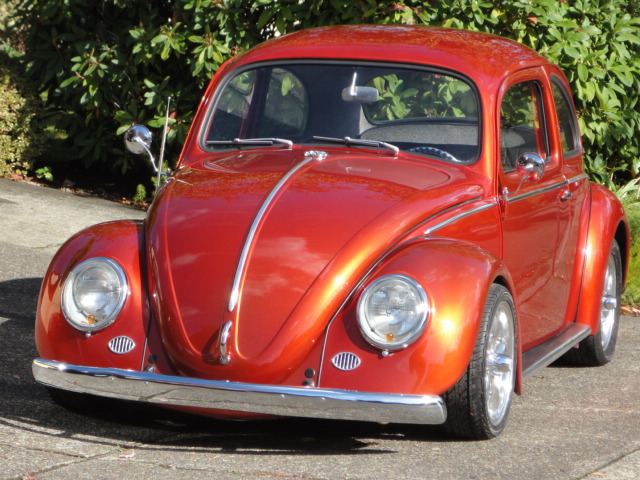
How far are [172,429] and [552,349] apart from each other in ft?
6.12

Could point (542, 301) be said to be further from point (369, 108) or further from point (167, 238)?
point (167, 238)

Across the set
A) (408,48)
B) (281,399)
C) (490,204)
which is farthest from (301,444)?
(408,48)

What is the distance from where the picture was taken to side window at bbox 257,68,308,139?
5414mm

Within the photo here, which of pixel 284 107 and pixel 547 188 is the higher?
pixel 284 107

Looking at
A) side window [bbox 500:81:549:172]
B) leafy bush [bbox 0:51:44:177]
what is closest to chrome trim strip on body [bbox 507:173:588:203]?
side window [bbox 500:81:549:172]

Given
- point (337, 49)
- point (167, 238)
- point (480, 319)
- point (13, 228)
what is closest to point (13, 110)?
point (13, 228)

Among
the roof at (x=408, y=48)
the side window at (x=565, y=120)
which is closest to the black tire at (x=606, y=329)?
the side window at (x=565, y=120)

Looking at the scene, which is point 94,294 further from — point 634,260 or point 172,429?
point 634,260

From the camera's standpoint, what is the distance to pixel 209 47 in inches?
354

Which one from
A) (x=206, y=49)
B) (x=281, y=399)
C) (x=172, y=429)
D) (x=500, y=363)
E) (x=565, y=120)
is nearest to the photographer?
(x=281, y=399)

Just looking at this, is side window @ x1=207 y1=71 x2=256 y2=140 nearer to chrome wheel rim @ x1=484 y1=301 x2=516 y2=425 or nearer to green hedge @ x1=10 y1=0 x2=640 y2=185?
chrome wheel rim @ x1=484 y1=301 x2=516 y2=425

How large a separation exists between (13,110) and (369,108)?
232 inches

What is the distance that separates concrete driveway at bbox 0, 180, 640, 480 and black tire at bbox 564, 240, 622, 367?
47 centimetres

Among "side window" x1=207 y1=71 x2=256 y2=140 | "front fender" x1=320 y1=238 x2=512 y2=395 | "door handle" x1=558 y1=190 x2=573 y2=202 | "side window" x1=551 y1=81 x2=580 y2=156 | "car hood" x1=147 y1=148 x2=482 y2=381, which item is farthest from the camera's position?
"side window" x1=551 y1=81 x2=580 y2=156
